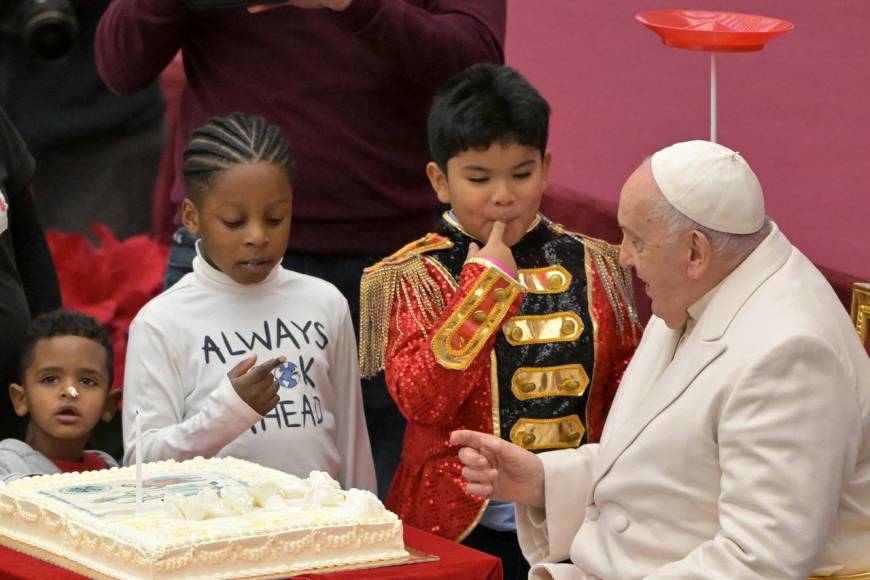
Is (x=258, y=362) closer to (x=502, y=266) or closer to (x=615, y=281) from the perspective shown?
(x=502, y=266)

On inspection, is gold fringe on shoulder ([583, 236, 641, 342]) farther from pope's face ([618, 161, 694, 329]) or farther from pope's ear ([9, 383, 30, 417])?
pope's ear ([9, 383, 30, 417])

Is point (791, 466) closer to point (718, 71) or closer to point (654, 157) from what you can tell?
point (654, 157)

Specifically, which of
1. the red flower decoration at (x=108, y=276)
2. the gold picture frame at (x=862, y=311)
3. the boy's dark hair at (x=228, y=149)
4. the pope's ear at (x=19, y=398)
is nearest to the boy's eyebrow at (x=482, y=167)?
the boy's dark hair at (x=228, y=149)

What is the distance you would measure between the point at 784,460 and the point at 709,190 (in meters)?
0.48

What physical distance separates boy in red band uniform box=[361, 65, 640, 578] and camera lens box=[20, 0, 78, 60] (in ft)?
3.30

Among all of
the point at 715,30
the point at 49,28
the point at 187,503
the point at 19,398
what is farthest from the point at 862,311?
the point at 49,28

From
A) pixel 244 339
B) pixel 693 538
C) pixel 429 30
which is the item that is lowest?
pixel 693 538

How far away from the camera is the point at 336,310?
400 cm

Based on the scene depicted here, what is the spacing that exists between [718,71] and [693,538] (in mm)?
2157

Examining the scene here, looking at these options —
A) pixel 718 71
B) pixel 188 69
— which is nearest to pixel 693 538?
pixel 188 69

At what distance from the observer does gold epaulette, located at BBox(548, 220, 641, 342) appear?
393 centimetres

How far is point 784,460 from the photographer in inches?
123

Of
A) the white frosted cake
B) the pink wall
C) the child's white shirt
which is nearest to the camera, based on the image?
the white frosted cake

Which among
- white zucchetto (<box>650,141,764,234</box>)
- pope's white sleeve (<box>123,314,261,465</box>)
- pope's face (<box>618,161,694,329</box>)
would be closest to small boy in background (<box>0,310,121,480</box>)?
pope's white sleeve (<box>123,314,261,465</box>)
